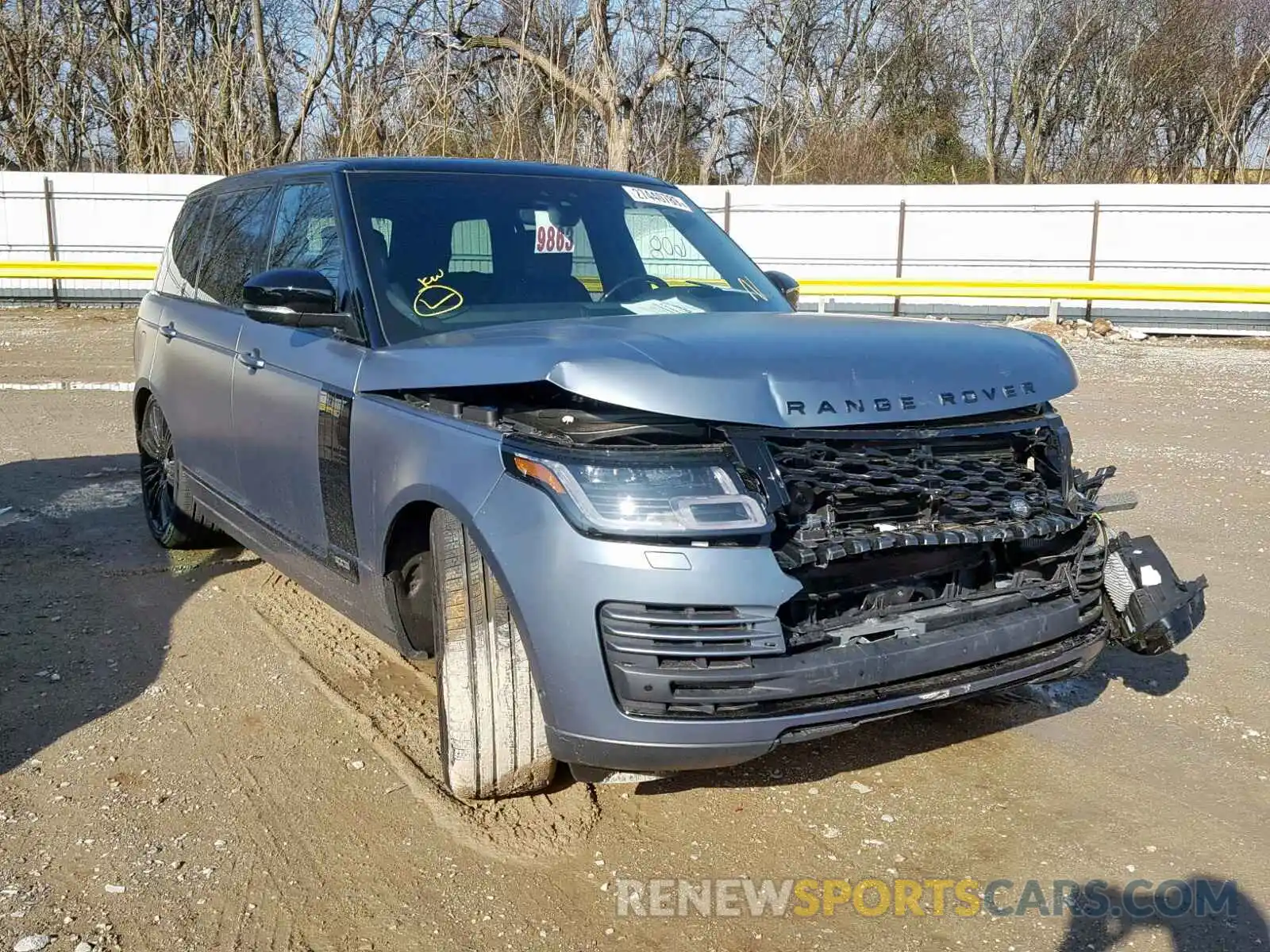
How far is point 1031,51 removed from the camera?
30.5 m

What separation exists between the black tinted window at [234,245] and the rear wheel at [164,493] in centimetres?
84

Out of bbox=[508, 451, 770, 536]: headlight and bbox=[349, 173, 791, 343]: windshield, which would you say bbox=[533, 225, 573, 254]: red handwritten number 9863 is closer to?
bbox=[349, 173, 791, 343]: windshield

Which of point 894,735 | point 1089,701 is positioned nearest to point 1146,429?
point 1089,701

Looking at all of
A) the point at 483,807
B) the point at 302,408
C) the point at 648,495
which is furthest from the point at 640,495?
the point at 302,408

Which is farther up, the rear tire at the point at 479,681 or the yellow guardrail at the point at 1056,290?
the yellow guardrail at the point at 1056,290

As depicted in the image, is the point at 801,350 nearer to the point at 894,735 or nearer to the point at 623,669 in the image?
the point at 623,669

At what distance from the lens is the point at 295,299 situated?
3.63 meters

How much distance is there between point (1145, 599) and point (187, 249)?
453cm

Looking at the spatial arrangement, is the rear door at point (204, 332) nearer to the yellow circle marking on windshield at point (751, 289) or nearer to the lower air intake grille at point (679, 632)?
the yellow circle marking on windshield at point (751, 289)

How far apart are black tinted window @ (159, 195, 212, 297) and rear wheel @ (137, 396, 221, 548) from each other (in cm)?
59

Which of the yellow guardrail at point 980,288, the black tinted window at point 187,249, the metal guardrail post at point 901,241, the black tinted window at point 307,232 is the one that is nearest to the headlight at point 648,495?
the black tinted window at point 307,232

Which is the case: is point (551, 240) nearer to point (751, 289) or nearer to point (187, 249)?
point (751, 289)

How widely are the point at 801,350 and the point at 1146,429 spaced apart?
740 cm

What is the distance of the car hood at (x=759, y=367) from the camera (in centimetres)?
277
